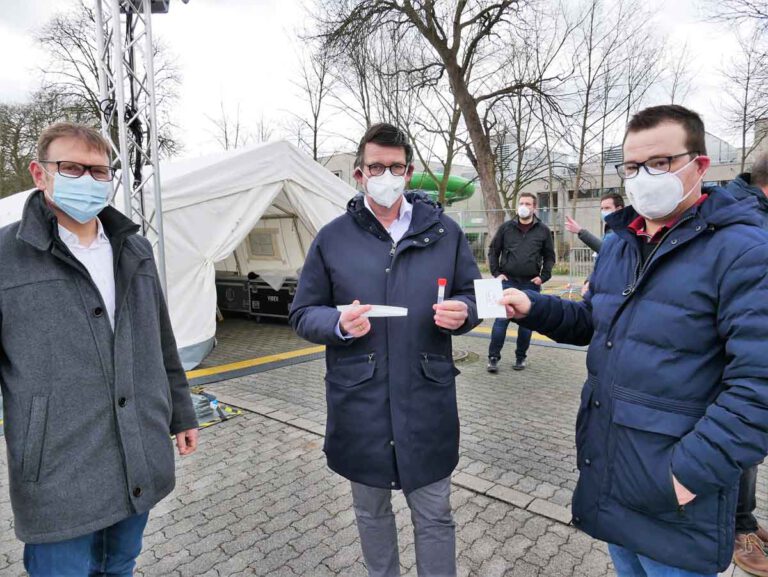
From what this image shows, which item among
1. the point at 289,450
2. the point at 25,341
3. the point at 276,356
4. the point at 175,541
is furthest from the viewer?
the point at 276,356

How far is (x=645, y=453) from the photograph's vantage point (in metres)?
1.56

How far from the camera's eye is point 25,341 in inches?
66.0

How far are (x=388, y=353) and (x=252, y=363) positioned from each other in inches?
237

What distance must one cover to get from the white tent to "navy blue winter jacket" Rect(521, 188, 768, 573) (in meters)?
6.49

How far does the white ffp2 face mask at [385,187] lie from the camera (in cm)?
225

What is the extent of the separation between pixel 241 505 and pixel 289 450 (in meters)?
0.92

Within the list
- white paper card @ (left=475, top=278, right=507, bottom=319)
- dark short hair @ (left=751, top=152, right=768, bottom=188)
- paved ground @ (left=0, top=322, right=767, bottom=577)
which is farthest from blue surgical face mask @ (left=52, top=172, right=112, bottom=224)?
dark short hair @ (left=751, top=152, right=768, bottom=188)

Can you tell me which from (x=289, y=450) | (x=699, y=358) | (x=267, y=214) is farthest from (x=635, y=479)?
(x=267, y=214)

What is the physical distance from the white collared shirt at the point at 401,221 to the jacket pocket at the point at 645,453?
1.11 metres

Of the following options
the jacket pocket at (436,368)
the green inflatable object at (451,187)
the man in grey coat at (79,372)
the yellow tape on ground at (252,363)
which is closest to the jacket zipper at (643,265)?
the jacket pocket at (436,368)

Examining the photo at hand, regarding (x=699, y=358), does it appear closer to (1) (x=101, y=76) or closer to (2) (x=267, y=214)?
(1) (x=101, y=76)

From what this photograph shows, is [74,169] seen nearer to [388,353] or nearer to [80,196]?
[80,196]

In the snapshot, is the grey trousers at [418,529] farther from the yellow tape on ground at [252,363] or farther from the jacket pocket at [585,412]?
the yellow tape on ground at [252,363]

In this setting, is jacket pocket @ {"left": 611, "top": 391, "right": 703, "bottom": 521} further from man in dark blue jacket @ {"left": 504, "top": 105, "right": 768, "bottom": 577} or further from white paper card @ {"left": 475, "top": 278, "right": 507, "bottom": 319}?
white paper card @ {"left": 475, "top": 278, "right": 507, "bottom": 319}
